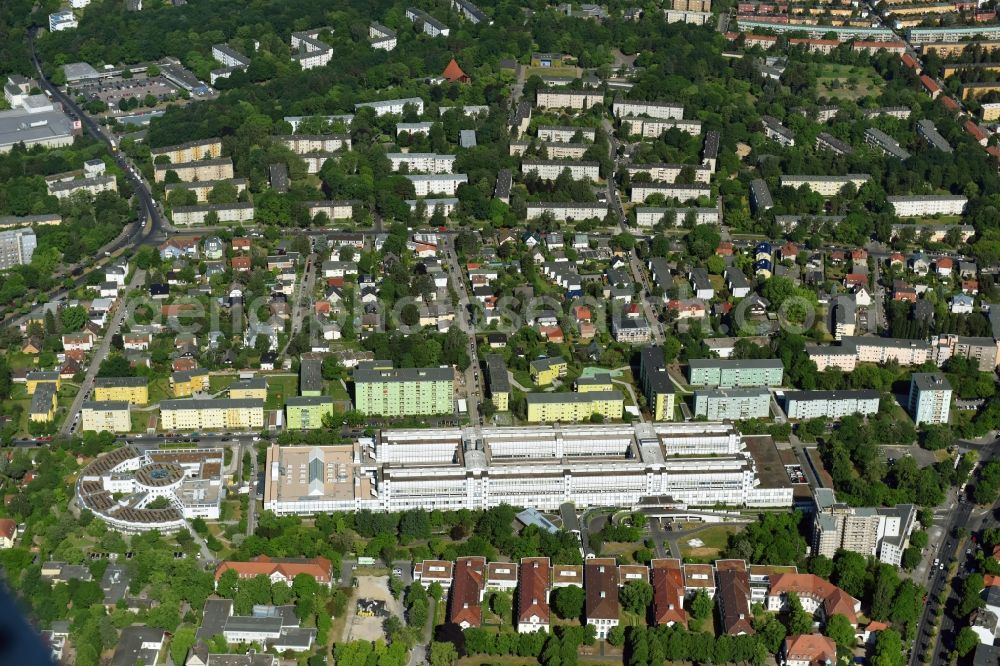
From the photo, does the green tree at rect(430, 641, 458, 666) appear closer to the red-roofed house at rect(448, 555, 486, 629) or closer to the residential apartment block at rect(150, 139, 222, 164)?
the red-roofed house at rect(448, 555, 486, 629)

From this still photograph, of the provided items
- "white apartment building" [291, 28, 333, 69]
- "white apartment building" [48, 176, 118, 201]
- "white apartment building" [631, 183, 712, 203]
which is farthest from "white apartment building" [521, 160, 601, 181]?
"white apartment building" [291, 28, 333, 69]

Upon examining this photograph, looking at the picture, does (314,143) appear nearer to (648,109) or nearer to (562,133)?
(562,133)

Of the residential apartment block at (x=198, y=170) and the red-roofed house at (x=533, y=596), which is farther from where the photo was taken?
the residential apartment block at (x=198, y=170)

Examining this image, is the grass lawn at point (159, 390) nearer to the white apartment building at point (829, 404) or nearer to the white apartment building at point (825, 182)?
the white apartment building at point (829, 404)

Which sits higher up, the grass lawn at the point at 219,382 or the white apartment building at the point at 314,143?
the white apartment building at the point at 314,143

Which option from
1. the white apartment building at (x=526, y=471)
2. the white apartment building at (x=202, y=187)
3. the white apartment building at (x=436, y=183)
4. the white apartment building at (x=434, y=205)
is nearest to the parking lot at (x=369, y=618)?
the white apartment building at (x=526, y=471)

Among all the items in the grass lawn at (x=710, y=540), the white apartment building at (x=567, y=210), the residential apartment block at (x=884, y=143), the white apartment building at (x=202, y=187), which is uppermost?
the residential apartment block at (x=884, y=143)

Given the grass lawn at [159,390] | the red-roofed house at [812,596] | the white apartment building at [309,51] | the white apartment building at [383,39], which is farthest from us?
the white apartment building at [383,39]

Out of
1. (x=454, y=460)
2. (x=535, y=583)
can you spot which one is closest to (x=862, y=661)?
(x=535, y=583)
